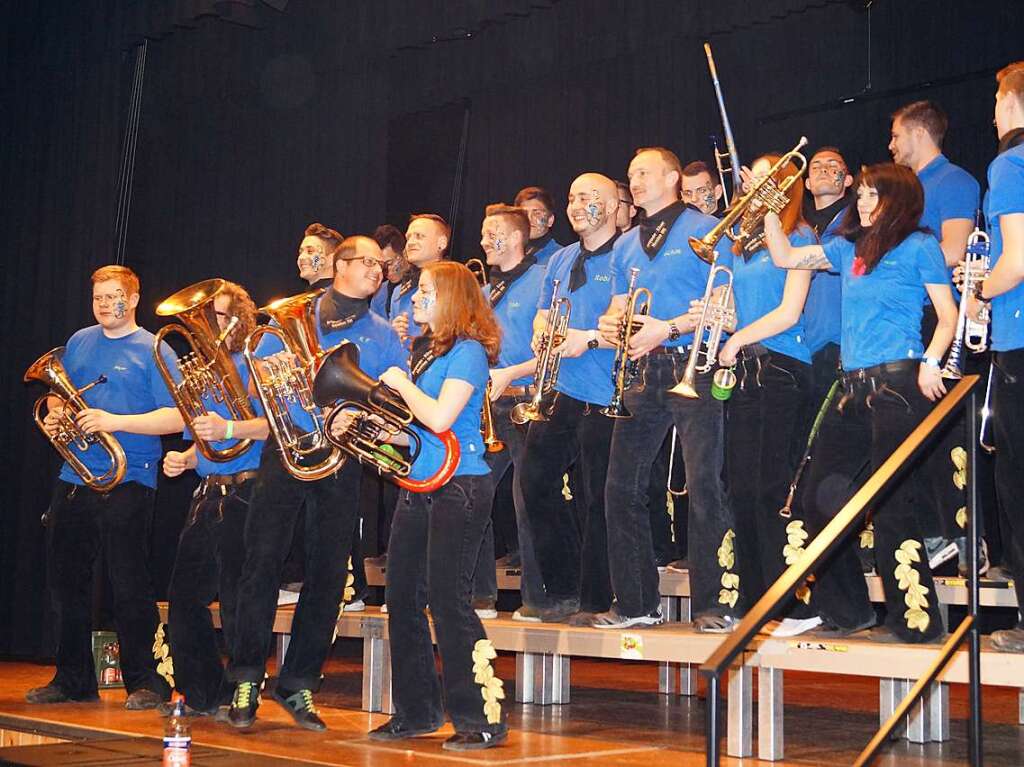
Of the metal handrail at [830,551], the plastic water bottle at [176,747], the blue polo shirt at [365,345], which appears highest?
the blue polo shirt at [365,345]

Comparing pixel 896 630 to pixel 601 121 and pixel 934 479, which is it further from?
pixel 601 121

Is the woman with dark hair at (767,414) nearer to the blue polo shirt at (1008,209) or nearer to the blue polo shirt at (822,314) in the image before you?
the blue polo shirt at (822,314)

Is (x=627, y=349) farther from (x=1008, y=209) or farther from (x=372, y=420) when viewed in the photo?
(x=1008, y=209)

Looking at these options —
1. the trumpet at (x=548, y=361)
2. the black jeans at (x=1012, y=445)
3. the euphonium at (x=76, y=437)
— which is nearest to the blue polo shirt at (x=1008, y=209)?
the black jeans at (x=1012, y=445)

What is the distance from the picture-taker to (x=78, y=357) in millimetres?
6715

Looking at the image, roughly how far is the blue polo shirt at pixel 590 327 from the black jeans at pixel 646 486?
1.27ft

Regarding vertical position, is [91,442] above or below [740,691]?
above

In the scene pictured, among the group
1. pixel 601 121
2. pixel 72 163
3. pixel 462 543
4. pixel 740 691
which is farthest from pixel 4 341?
pixel 740 691

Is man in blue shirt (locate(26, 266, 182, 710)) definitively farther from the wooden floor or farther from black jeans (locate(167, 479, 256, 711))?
black jeans (locate(167, 479, 256, 711))

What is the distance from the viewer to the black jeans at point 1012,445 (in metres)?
4.30

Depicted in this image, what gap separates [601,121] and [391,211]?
194cm

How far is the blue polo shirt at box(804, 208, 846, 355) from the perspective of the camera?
5680 millimetres

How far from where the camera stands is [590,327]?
618 cm

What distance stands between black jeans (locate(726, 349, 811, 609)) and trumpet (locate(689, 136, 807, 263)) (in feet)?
1.62
